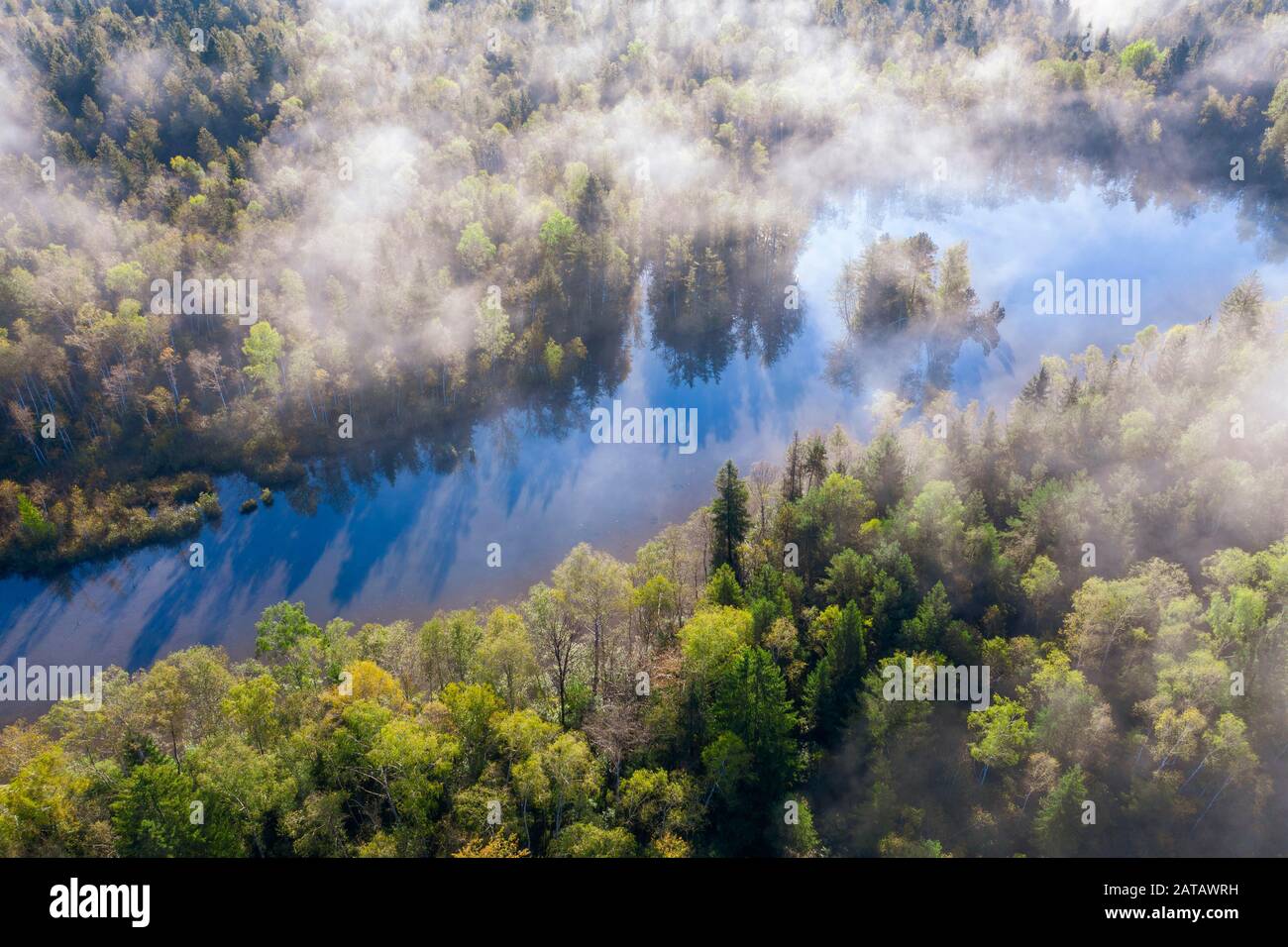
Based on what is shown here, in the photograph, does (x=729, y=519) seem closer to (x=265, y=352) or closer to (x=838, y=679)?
(x=838, y=679)

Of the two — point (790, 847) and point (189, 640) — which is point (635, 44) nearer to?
point (189, 640)

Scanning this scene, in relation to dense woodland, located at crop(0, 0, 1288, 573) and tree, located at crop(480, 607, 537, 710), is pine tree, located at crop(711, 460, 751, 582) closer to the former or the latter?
tree, located at crop(480, 607, 537, 710)

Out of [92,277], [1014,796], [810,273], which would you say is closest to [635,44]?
[810,273]

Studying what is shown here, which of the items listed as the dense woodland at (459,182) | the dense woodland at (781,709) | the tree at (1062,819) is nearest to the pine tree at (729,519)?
the dense woodland at (781,709)

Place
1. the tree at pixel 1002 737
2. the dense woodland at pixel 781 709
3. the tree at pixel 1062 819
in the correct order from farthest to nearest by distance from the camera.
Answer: the tree at pixel 1002 737 → the tree at pixel 1062 819 → the dense woodland at pixel 781 709

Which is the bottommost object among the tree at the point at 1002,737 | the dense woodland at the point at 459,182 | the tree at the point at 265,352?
the tree at the point at 1002,737

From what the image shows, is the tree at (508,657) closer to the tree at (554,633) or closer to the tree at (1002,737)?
the tree at (554,633)
